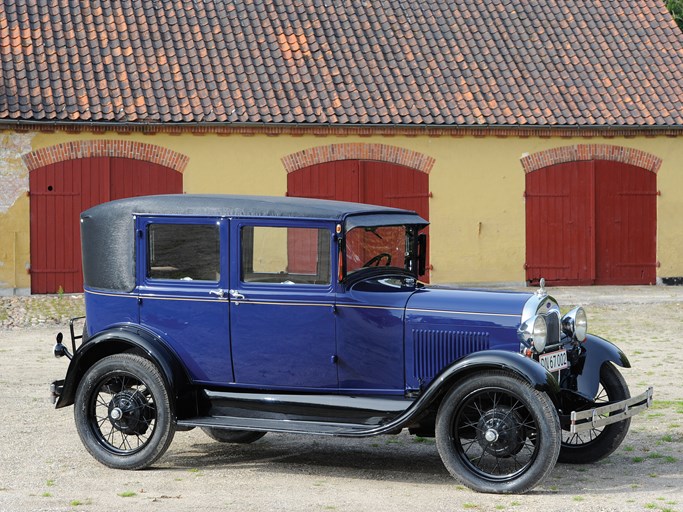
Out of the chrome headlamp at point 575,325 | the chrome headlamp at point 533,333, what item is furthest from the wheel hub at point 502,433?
the chrome headlamp at point 575,325

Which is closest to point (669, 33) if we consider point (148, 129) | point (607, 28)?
point (607, 28)

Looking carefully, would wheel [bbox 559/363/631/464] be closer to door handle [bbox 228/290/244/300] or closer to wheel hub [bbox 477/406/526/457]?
wheel hub [bbox 477/406/526/457]

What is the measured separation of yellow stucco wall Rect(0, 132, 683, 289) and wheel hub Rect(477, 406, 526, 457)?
40.8ft

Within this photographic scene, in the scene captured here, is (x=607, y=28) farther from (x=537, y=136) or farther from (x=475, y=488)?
(x=475, y=488)

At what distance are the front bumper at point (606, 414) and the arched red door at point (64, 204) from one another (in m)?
12.3

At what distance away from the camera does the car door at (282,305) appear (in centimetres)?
720

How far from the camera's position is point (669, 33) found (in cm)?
2172

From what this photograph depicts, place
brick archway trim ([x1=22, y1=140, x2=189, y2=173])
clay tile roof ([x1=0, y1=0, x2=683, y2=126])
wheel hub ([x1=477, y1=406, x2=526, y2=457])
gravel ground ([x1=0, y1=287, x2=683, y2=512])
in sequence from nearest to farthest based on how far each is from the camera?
gravel ground ([x1=0, y1=287, x2=683, y2=512]) → wheel hub ([x1=477, y1=406, x2=526, y2=457]) → brick archway trim ([x1=22, y1=140, x2=189, y2=173]) → clay tile roof ([x1=0, y1=0, x2=683, y2=126])

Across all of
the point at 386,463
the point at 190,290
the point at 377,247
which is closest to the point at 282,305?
the point at 190,290

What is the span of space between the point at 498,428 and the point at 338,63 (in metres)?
13.8

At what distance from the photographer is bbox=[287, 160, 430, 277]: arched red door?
1912cm

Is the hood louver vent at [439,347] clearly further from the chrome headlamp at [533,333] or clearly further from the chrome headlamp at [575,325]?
the chrome headlamp at [575,325]

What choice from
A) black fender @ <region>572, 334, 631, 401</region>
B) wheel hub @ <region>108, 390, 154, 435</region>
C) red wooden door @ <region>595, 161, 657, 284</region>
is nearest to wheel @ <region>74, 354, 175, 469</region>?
wheel hub @ <region>108, 390, 154, 435</region>

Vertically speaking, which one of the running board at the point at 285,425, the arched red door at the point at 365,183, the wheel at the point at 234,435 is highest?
the arched red door at the point at 365,183
